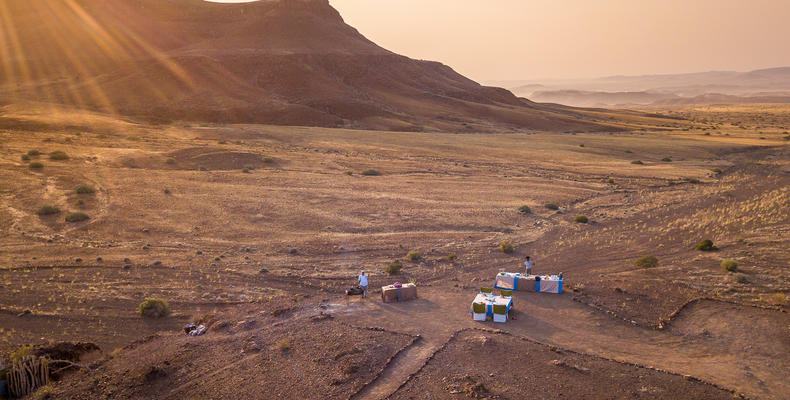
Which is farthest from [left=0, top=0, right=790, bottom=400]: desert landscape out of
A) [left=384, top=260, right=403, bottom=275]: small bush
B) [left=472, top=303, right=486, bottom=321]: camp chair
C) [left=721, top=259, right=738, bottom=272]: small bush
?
[left=384, top=260, right=403, bottom=275]: small bush

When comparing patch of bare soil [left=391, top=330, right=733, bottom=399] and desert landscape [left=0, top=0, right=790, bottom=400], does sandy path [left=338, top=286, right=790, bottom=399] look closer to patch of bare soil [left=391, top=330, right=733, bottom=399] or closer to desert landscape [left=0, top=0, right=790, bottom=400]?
desert landscape [left=0, top=0, right=790, bottom=400]

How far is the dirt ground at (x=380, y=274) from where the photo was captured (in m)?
11.4

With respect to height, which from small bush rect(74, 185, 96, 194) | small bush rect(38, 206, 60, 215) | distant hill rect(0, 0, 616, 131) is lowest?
small bush rect(38, 206, 60, 215)

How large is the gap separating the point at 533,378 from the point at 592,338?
334 cm

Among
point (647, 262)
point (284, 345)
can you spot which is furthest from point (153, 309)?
point (647, 262)

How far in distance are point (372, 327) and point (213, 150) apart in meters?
34.9

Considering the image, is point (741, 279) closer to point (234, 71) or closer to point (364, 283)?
point (364, 283)

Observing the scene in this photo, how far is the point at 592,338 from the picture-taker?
13.4 meters

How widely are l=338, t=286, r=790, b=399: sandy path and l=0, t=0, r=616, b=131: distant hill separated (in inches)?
2564

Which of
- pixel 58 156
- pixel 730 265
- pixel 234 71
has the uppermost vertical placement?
pixel 234 71

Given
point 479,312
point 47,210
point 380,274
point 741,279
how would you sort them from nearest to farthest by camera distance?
1. point 479,312
2. point 741,279
3. point 380,274
4. point 47,210

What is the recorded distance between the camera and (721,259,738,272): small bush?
1819 cm

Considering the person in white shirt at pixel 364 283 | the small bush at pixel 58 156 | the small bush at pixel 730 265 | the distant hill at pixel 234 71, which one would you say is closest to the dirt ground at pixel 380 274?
the small bush at pixel 730 265

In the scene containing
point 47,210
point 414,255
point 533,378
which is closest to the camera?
point 533,378
